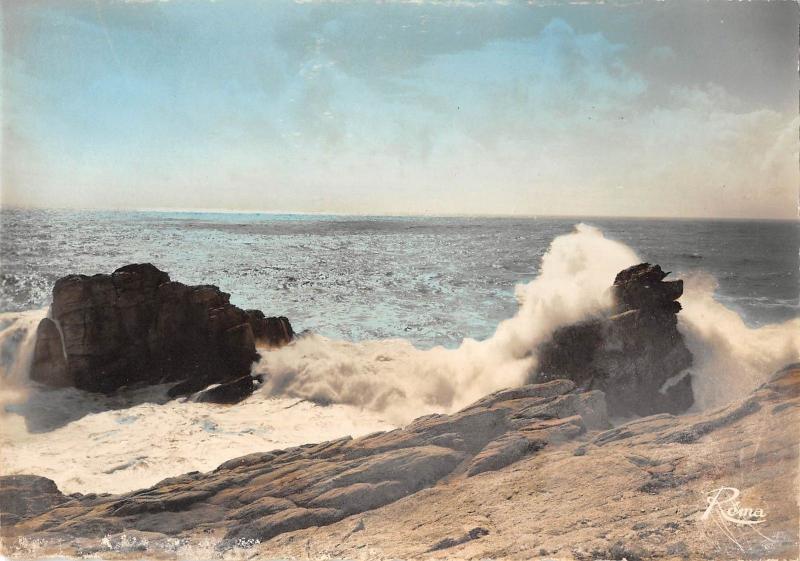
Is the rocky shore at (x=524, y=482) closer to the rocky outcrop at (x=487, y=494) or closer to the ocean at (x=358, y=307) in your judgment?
the rocky outcrop at (x=487, y=494)

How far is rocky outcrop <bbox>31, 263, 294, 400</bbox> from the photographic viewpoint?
4.02 meters

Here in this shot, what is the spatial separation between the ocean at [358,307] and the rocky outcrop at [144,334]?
0.33 ft

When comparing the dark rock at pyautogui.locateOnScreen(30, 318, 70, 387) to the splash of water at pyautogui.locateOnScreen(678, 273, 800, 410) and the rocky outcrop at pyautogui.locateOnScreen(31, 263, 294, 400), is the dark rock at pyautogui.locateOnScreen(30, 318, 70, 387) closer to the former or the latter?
the rocky outcrop at pyautogui.locateOnScreen(31, 263, 294, 400)

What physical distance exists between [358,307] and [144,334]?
63.5 inches

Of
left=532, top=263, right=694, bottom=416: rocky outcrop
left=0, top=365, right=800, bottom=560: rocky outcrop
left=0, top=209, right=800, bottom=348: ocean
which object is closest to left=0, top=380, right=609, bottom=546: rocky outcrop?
left=0, top=365, right=800, bottom=560: rocky outcrop

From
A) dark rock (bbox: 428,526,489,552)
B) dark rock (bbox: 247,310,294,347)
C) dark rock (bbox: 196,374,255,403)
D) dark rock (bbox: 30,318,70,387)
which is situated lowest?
dark rock (bbox: 428,526,489,552)

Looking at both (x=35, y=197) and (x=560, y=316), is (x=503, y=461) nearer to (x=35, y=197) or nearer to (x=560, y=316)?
(x=560, y=316)

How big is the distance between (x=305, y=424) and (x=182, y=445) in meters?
0.83

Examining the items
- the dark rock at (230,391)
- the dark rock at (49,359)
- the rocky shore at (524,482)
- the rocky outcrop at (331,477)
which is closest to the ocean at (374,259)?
the dark rock at (49,359)

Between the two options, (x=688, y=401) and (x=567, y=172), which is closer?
(x=688, y=401)

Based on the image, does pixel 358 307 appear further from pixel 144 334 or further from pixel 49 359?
pixel 49 359

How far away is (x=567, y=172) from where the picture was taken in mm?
3947

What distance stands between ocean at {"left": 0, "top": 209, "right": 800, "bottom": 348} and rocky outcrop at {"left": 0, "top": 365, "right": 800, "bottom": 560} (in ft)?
2.13

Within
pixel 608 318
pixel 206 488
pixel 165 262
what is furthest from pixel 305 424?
pixel 608 318
